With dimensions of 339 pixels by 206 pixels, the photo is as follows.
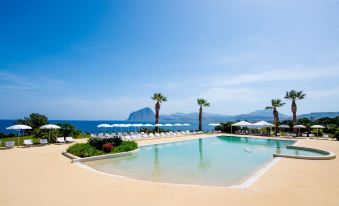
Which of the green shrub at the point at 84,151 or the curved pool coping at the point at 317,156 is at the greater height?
the green shrub at the point at 84,151

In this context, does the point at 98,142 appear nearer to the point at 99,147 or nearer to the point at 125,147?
the point at 99,147

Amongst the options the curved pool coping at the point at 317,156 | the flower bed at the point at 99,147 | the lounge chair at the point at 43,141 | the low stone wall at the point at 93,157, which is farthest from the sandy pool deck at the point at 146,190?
the lounge chair at the point at 43,141

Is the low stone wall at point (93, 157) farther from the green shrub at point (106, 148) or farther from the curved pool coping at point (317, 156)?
the curved pool coping at point (317, 156)

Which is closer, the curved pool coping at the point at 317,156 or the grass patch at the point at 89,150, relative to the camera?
the curved pool coping at the point at 317,156

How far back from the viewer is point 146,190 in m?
6.88

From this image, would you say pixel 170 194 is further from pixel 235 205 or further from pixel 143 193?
pixel 235 205

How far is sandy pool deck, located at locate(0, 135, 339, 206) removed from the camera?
5902mm

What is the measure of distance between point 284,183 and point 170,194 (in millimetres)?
4324

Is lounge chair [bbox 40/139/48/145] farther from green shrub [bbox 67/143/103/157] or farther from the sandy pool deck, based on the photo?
the sandy pool deck

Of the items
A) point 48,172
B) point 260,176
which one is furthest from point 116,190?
point 260,176

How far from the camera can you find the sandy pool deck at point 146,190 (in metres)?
5.90

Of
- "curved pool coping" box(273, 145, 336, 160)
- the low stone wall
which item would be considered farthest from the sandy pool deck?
"curved pool coping" box(273, 145, 336, 160)

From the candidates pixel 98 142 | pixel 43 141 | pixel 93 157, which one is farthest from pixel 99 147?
pixel 43 141

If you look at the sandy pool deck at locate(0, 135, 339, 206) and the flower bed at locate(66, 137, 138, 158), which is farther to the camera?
the flower bed at locate(66, 137, 138, 158)
